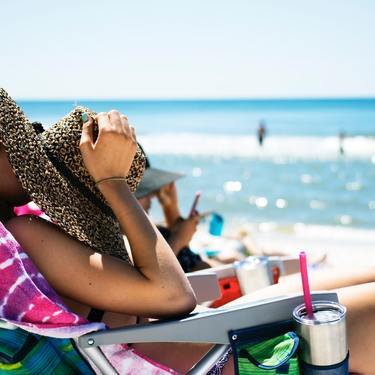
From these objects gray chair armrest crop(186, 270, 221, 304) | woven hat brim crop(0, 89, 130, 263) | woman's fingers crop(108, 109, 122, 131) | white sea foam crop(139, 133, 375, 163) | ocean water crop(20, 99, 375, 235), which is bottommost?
white sea foam crop(139, 133, 375, 163)

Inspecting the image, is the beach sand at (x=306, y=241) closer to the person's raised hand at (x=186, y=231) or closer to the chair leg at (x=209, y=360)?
the person's raised hand at (x=186, y=231)

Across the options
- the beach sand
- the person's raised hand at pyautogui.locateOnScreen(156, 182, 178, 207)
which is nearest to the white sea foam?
the beach sand

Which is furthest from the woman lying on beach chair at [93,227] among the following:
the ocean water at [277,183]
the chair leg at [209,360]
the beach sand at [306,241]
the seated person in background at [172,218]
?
the ocean water at [277,183]

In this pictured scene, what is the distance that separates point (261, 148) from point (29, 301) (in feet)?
63.9

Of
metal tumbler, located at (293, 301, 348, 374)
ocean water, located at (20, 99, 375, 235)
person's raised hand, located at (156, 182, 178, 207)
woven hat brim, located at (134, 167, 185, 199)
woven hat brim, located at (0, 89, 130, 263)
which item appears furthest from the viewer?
ocean water, located at (20, 99, 375, 235)

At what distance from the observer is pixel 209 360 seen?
1.51 meters

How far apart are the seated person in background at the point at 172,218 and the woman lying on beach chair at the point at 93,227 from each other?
1605 millimetres

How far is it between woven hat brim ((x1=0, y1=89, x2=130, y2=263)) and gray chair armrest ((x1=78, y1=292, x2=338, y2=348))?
0.74 feet

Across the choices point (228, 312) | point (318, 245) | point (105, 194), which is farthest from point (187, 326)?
point (318, 245)

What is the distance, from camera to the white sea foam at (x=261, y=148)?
17323 millimetres

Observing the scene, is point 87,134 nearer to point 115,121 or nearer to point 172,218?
point 115,121

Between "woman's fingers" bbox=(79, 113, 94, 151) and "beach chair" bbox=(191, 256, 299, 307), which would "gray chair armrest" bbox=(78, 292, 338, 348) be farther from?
"beach chair" bbox=(191, 256, 299, 307)

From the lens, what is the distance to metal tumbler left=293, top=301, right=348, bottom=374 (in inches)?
55.0

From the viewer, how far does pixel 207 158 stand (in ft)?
54.6
